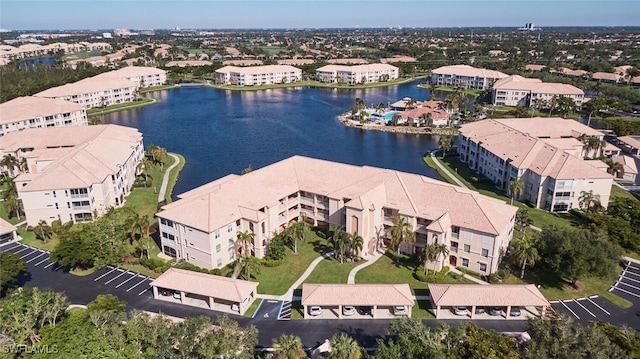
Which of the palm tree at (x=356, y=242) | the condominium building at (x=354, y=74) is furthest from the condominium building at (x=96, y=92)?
the palm tree at (x=356, y=242)

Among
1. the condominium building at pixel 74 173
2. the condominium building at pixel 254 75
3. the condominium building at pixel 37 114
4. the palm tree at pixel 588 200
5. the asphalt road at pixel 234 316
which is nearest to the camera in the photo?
the asphalt road at pixel 234 316

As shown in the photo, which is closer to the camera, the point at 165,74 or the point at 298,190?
the point at 298,190

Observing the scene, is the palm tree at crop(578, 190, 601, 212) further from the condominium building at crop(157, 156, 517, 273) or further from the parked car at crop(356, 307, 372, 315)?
the parked car at crop(356, 307, 372, 315)

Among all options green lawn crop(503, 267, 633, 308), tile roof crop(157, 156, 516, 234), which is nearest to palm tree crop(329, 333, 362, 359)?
tile roof crop(157, 156, 516, 234)

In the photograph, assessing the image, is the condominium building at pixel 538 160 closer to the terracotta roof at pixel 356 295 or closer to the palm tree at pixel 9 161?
the terracotta roof at pixel 356 295

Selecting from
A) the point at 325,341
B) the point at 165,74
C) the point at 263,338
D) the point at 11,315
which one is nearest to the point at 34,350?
the point at 11,315

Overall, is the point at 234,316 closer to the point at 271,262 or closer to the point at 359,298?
the point at 271,262

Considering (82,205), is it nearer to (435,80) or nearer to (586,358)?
(586,358)
